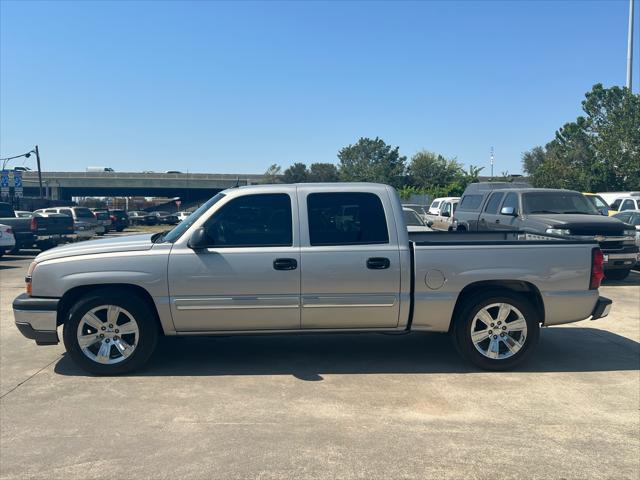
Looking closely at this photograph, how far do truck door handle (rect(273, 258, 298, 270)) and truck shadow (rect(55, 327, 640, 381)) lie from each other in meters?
1.07

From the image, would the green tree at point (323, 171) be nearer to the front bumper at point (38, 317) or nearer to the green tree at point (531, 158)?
the green tree at point (531, 158)

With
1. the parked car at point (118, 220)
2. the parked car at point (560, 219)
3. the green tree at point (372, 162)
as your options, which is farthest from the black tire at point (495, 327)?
the green tree at point (372, 162)

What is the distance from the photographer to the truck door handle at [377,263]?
17.4 feet

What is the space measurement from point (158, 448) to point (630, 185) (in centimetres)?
3922

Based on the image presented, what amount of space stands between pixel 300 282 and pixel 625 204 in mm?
18718

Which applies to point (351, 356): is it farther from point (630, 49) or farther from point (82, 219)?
point (630, 49)

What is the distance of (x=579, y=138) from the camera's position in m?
46.2

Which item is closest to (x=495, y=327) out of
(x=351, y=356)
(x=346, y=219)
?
(x=351, y=356)

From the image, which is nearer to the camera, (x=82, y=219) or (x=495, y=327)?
(x=495, y=327)

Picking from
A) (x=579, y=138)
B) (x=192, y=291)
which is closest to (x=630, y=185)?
(x=579, y=138)

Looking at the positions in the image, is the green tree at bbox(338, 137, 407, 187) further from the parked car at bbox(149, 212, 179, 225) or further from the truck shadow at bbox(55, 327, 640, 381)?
the truck shadow at bbox(55, 327, 640, 381)

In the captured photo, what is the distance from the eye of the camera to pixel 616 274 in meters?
12.0

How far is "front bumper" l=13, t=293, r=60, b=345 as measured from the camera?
523 cm

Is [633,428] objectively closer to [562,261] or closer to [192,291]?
[562,261]
